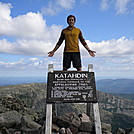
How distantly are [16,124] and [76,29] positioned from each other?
310 inches

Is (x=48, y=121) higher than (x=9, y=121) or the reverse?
higher

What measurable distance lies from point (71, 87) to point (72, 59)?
225 cm

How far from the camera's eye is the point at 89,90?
23.1 ft

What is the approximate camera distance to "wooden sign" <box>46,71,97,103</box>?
680 centimetres

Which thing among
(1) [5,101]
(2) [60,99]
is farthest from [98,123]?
(1) [5,101]

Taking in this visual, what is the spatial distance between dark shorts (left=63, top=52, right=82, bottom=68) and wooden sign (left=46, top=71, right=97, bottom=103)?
1.31 metres

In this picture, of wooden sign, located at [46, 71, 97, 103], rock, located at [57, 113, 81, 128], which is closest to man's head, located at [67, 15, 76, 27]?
wooden sign, located at [46, 71, 97, 103]

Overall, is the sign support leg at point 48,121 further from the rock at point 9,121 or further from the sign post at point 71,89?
the rock at point 9,121

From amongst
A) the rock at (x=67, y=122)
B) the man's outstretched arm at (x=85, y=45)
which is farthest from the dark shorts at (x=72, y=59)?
the rock at (x=67, y=122)

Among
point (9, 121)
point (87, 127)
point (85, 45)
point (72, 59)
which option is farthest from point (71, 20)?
point (9, 121)

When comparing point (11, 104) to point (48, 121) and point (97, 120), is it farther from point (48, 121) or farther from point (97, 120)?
point (97, 120)

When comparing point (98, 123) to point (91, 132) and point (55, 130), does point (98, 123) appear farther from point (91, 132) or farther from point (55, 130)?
point (55, 130)

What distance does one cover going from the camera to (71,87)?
706 cm

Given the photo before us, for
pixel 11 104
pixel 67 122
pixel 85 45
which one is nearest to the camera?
pixel 67 122
